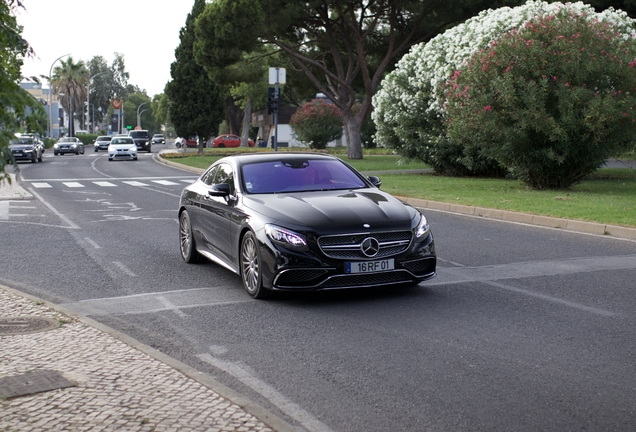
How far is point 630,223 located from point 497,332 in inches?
301

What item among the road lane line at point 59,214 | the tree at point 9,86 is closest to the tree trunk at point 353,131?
the road lane line at point 59,214

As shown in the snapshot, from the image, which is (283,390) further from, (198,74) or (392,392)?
(198,74)

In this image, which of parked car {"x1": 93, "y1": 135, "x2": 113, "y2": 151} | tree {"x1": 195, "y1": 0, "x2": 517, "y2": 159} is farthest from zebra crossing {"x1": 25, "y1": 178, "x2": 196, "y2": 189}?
parked car {"x1": 93, "y1": 135, "x2": 113, "y2": 151}

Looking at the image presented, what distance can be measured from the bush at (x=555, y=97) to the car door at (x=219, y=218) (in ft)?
37.4

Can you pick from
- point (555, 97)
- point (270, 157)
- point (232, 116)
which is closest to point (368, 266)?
point (270, 157)

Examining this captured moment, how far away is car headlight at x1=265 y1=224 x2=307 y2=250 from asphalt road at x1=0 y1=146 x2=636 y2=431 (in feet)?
2.02

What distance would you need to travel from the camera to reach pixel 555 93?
1959 centimetres

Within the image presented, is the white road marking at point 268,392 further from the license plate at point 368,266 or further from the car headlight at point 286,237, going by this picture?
the license plate at point 368,266

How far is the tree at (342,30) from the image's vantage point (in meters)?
36.8

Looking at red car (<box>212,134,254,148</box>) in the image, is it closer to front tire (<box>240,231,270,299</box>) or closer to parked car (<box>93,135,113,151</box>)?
parked car (<box>93,135,113,151</box>)

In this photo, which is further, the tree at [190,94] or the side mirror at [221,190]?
the tree at [190,94]

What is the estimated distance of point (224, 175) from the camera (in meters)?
9.65

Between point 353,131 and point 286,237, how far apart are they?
35.3 meters

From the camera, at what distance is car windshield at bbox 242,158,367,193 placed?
8.98 metres
